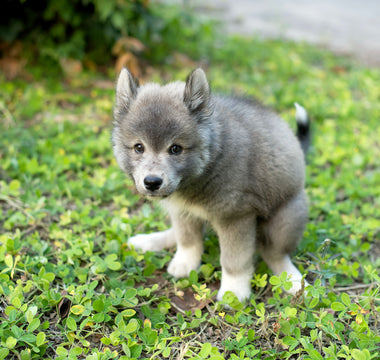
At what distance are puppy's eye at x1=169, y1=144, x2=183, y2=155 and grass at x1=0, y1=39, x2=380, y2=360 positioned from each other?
995mm

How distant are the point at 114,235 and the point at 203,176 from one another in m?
1.17

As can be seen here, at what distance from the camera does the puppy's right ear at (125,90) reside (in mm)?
3445

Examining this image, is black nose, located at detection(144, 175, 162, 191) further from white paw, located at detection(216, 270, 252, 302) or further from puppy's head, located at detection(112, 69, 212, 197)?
white paw, located at detection(216, 270, 252, 302)

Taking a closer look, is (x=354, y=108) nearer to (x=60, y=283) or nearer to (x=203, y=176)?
(x=203, y=176)

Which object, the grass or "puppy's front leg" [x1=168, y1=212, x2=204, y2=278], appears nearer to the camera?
the grass

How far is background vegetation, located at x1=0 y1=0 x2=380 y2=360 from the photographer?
3045 mm

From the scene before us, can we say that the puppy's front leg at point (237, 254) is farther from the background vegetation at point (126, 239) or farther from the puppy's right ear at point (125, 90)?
the puppy's right ear at point (125, 90)

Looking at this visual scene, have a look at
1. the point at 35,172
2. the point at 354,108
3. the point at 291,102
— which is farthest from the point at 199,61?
the point at 35,172

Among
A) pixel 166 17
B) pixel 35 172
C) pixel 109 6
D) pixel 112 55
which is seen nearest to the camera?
pixel 35 172

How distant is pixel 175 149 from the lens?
327 centimetres

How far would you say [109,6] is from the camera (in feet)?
21.7

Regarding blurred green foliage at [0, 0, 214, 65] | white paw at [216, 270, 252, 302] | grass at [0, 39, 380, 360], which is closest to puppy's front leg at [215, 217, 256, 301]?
white paw at [216, 270, 252, 302]

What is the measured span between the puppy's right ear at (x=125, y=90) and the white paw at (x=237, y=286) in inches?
59.7

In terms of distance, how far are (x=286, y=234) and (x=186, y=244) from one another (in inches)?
33.5
